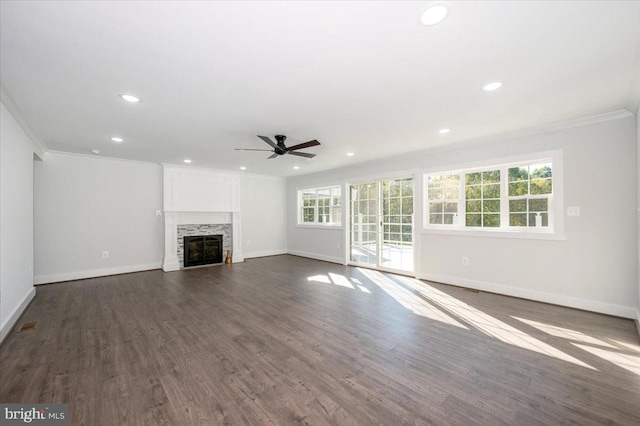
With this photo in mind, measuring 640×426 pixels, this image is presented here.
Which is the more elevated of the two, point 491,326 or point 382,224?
point 382,224

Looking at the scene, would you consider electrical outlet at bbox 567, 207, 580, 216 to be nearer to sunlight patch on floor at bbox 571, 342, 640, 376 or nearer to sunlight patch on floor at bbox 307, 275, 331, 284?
sunlight patch on floor at bbox 571, 342, 640, 376

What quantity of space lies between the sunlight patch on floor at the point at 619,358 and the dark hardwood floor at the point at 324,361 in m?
0.02

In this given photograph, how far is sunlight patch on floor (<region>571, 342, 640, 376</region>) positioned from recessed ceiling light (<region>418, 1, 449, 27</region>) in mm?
3163

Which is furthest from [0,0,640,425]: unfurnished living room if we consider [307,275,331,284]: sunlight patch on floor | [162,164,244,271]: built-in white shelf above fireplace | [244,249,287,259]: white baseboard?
[244,249,287,259]: white baseboard

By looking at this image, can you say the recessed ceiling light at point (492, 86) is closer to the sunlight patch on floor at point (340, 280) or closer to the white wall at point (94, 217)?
the sunlight patch on floor at point (340, 280)

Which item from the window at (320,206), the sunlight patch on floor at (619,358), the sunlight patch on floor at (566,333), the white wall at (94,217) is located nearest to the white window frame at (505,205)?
the sunlight patch on floor at (566,333)

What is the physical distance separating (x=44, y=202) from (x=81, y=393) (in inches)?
189

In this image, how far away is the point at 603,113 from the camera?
3.27 metres

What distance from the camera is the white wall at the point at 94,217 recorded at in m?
4.98

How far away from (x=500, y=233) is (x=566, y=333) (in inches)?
65.1

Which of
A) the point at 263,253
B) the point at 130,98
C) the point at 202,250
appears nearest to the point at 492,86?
the point at 130,98

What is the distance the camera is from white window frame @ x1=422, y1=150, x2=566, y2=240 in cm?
368

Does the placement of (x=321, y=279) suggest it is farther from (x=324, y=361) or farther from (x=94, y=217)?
(x=94, y=217)

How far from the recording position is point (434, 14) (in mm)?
1604
